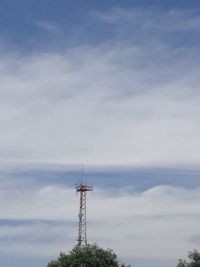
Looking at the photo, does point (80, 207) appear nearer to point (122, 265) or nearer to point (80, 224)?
point (80, 224)

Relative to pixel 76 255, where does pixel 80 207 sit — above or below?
above

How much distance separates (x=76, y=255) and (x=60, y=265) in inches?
105

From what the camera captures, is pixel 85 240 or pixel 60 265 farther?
pixel 85 240

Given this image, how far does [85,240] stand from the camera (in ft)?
322

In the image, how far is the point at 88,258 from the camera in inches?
3278

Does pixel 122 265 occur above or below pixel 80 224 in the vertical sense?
below

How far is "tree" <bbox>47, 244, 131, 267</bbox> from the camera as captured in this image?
82688 millimetres

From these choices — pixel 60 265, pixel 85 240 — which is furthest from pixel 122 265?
pixel 85 240

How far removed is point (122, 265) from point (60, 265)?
8894 mm

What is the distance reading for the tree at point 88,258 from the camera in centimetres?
8269

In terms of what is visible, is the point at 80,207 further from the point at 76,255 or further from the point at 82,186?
the point at 76,255


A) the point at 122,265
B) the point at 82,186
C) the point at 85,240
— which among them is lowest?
the point at 122,265

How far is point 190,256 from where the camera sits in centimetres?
8662

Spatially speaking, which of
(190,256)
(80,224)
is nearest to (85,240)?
(80,224)
